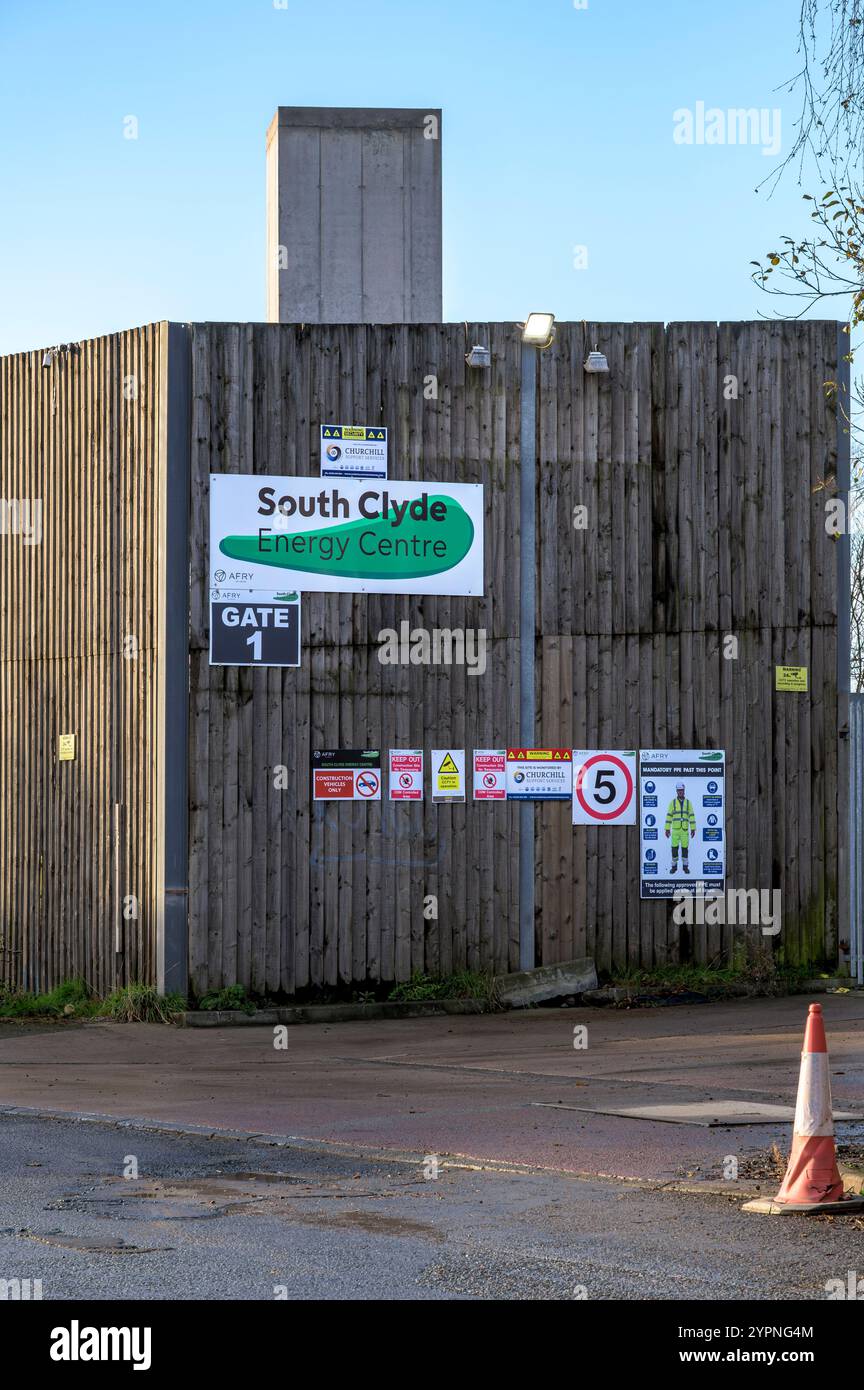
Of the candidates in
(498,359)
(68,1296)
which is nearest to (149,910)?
(498,359)

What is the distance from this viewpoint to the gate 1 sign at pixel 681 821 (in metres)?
19.0

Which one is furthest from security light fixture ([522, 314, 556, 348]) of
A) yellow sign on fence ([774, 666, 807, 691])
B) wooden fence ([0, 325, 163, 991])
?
yellow sign on fence ([774, 666, 807, 691])

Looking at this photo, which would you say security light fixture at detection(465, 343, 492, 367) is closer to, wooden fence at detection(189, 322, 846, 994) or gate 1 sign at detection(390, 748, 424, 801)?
wooden fence at detection(189, 322, 846, 994)

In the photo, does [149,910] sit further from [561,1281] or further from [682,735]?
[561,1281]

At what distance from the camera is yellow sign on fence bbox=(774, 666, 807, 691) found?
19359 mm

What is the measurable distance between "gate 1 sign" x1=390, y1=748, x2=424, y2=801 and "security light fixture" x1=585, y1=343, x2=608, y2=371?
457cm

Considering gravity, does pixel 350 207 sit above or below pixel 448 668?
above

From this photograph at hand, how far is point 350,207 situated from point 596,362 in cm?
461

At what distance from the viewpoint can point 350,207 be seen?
21.9 meters

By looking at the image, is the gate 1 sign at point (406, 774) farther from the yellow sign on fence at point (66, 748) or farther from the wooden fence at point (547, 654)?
the yellow sign on fence at point (66, 748)

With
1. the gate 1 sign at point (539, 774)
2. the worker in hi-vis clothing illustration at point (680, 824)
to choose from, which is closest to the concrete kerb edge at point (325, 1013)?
the gate 1 sign at point (539, 774)

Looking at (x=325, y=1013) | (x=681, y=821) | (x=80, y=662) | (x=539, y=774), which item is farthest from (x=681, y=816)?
(x=80, y=662)

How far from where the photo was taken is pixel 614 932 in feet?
62.1

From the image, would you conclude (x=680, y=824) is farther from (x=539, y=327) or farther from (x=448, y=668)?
(x=539, y=327)
